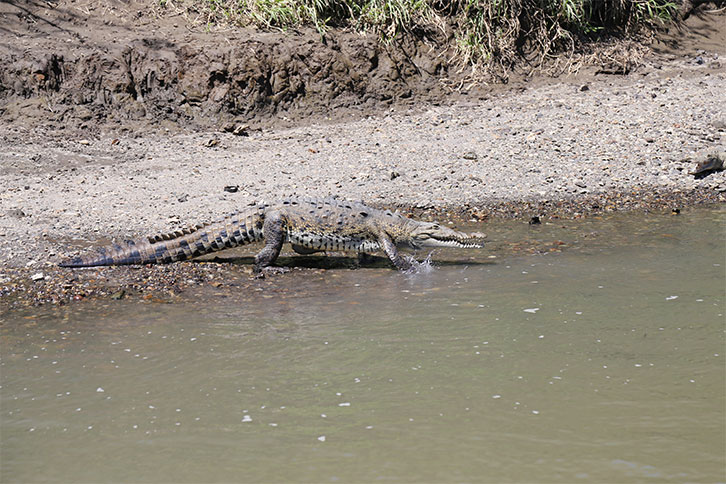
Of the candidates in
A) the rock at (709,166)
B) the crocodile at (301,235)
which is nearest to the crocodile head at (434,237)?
the crocodile at (301,235)

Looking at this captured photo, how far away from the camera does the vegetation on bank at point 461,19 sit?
530 inches

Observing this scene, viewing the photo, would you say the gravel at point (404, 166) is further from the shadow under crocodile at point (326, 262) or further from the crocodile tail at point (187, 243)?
the shadow under crocodile at point (326, 262)

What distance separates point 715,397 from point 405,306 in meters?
2.57

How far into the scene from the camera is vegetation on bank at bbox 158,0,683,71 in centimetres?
1347

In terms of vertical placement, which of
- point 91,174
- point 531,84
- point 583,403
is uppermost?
point 531,84

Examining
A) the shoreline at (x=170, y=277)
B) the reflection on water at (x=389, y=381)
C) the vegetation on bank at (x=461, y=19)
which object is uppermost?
the vegetation on bank at (x=461, y=19)

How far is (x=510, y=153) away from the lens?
35.7 feet

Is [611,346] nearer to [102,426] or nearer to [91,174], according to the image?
[102,426]

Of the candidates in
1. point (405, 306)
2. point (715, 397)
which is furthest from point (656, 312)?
point (405, 306)

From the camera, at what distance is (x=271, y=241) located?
7598 mm

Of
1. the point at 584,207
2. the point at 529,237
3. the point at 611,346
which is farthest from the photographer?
the point at 584,207

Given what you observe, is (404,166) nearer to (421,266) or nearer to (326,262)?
(326,262)

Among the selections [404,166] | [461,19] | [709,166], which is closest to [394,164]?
[404,166]

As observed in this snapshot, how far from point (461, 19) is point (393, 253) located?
7.68m
